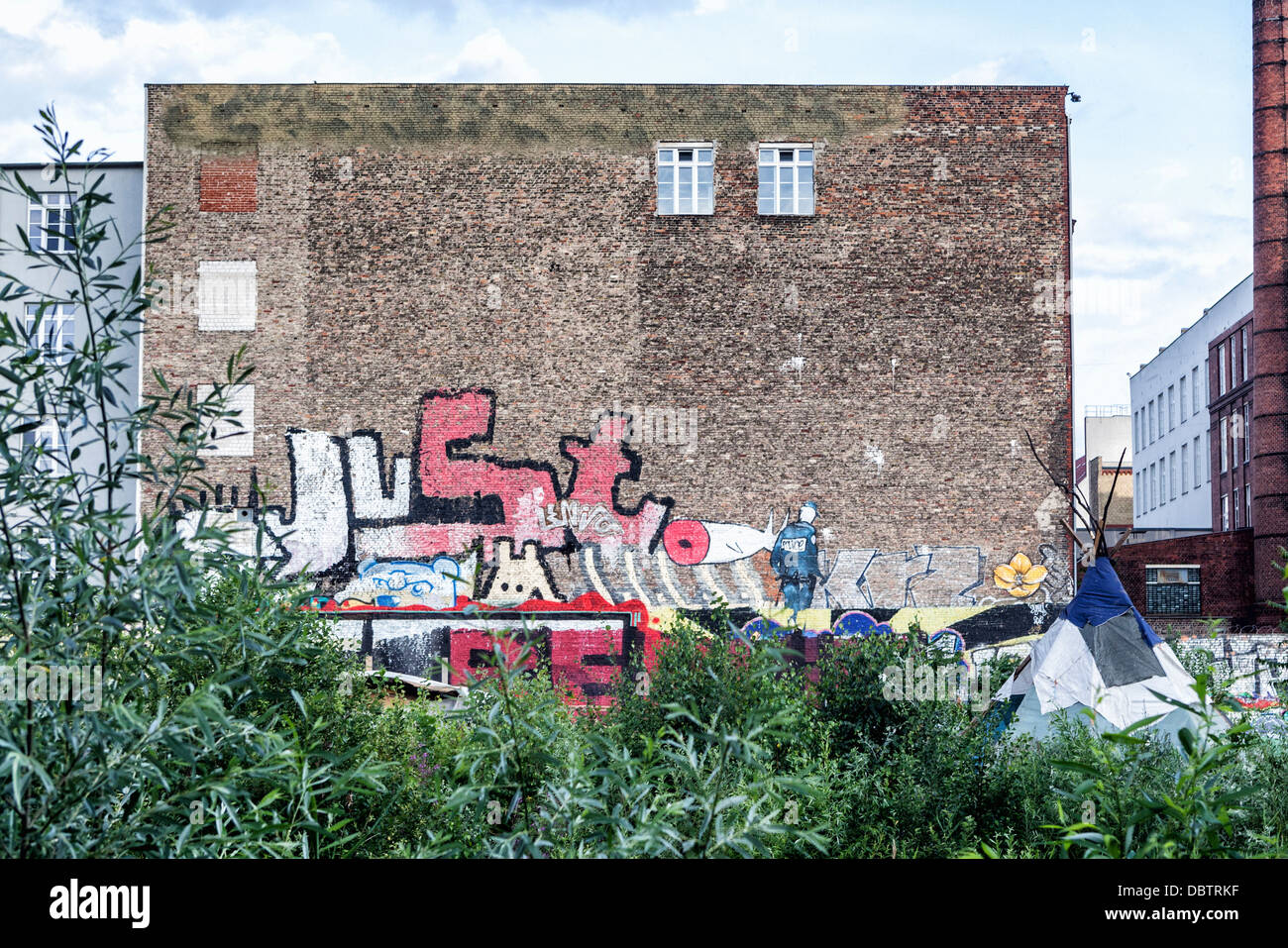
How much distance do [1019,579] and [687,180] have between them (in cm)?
1078

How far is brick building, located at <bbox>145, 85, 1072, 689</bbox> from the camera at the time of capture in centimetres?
2384

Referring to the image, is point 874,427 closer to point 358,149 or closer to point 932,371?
point 932,371

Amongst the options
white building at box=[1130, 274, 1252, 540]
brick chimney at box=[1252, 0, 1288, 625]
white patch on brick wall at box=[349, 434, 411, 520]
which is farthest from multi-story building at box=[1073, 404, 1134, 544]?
white patch on brick wall at box=[349, 434, 411, 520]

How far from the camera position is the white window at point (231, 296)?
24562mm

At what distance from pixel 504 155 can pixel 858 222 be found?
25.1ft

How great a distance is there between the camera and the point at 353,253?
2461 centimetres

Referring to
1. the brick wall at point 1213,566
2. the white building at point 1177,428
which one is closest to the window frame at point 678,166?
the brick wall at point 1213,566

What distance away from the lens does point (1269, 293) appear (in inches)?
1216

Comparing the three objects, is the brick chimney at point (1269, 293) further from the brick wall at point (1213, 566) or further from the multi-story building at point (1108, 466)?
the multi-story building at point (1108, 466)

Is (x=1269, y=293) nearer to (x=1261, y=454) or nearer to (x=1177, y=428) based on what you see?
(x=1261, y=454)

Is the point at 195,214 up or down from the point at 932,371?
up

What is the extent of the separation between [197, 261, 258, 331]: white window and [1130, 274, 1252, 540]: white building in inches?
1313
